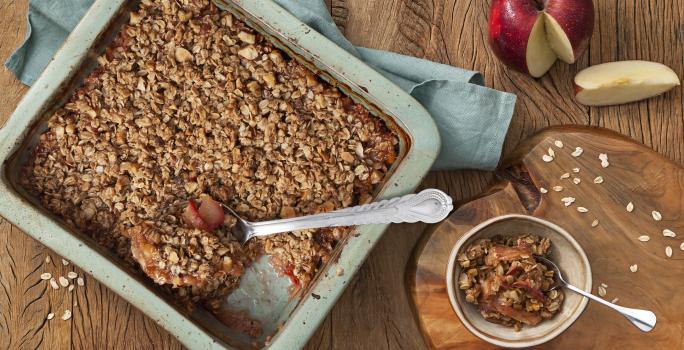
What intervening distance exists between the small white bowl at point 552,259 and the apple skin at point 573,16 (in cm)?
52

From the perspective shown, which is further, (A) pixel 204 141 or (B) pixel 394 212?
(A) pixel 204 141

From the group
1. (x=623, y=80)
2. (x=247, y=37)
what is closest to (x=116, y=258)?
(x=247, y=37)

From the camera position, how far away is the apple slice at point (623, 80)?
2.01 m

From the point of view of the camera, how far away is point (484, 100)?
77.5 inches

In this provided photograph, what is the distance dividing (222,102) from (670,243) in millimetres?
1299

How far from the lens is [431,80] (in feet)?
6.35

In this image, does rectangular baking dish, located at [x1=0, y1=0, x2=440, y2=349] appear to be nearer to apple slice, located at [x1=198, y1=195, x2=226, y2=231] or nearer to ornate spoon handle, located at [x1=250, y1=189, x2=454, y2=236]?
ornate spoon handle, located at [x1=250, y1=189, x2=454, y2=236]

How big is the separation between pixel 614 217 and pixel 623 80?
1.27ft

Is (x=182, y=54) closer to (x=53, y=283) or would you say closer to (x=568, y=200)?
(x=53, y=283)

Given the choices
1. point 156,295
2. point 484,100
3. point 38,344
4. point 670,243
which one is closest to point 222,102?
point 156,295

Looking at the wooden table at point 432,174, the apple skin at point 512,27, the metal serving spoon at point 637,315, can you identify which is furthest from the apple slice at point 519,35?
the metal serving spoon at point 637,315

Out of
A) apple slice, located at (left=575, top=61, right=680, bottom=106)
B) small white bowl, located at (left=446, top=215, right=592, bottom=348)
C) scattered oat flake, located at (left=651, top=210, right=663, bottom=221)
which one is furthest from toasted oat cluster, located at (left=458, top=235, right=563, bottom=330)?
apple slice, located at (left=575, top=61, right=680, bottom=106)

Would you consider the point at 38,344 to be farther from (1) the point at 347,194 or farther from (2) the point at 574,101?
(2) the point at 574,101

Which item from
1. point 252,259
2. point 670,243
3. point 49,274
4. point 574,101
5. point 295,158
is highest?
point 574,101
